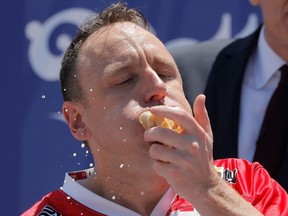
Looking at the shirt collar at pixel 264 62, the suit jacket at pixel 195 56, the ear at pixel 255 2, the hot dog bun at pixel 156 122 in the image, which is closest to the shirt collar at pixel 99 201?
the hot dog bun at pixel 156 122

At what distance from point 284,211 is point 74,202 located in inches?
27.2

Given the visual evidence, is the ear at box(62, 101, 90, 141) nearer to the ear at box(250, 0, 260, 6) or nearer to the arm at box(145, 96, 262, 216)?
the arm at box(145, 96, 262, 216)

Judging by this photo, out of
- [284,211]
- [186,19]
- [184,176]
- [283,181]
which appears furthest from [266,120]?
[184,176]

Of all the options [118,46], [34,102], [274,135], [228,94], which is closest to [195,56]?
[228,94]

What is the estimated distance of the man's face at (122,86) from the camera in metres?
2.67

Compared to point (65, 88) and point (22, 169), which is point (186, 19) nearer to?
point (22, 169)

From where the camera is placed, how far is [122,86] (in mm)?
2760

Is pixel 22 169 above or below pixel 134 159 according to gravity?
below

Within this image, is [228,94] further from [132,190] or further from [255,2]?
[132,190]

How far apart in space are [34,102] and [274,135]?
3.58 ft

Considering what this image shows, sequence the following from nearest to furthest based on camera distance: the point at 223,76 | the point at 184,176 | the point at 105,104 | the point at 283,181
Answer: the point at 184,176, the point at 105,104, the point at 283,181, the point at 223,76

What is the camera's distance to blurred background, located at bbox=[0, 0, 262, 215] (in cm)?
396

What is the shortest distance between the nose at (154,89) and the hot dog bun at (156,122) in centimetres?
9

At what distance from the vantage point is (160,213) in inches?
111
